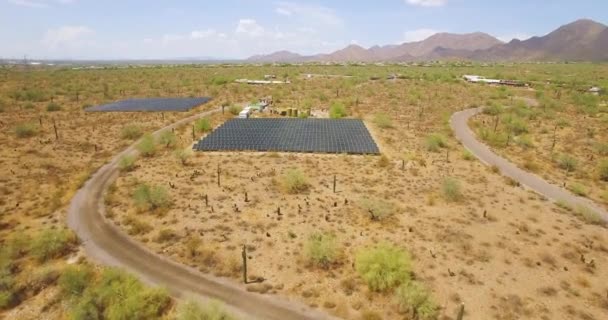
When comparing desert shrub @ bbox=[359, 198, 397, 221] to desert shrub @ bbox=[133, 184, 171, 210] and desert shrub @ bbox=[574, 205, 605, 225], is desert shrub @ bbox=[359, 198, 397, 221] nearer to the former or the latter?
desert shrub @ bbox=[574, 205, 605, 225]

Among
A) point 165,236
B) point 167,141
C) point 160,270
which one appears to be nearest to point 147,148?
point 167,141

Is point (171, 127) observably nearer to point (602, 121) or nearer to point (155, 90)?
point (155, 90)

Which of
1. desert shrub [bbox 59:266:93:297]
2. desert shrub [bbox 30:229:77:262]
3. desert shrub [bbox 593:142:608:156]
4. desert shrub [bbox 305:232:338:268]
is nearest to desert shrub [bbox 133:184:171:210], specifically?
desert shrub [bbox 30:229:77:262]

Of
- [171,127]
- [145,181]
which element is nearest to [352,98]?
[171,127]

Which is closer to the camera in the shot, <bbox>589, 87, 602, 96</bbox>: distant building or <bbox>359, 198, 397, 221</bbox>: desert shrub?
<bbox>359, 198, 397, 221</bbox>: desert shrub

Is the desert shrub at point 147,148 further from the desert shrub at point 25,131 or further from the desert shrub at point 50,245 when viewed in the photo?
the desert shrub at point 50,245

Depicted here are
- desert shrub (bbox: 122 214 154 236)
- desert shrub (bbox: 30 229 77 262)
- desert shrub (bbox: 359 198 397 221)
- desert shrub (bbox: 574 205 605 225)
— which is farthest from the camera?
desert shrub (bbox: 359 198 397 221)

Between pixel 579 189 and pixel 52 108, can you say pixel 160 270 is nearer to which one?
pixel 579 189

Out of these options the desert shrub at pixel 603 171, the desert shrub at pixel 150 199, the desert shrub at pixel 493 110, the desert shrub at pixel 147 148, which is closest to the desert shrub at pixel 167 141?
the desert shrub at pixel 147 148
